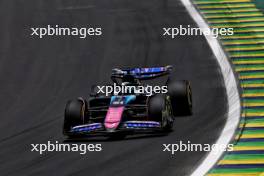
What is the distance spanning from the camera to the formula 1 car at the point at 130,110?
50.3ft

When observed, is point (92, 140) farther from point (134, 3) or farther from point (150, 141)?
point (134, 3)

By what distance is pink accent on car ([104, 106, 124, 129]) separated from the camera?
603 inches

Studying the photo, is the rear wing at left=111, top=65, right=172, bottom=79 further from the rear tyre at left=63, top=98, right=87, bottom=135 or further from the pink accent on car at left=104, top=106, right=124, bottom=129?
the rear tyre at left=63, top=98, right=87, bottom=135

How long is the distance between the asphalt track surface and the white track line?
161mm

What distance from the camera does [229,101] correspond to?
17719mm

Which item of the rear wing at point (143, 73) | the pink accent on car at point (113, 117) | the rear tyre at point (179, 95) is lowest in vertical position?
the pink accent on car at point (113, 117)

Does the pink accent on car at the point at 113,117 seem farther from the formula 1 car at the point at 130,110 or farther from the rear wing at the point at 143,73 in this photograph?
the rear wing at the point at 143,73

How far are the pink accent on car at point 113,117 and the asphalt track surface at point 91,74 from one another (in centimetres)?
37

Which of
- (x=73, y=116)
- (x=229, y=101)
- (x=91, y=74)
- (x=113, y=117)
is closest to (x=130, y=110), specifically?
(x=113, y=117)

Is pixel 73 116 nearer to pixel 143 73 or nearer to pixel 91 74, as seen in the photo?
pixel 143 73

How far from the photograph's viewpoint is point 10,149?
15.7 meters

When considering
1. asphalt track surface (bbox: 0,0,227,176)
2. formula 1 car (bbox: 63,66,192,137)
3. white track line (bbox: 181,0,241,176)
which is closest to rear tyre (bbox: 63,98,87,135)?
formula 1 car (bbox: 63,66,192,137)

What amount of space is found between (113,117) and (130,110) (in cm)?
67

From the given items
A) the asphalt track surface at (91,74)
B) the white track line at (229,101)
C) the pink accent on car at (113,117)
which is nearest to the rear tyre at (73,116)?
the asphalt track surface at (91,74)
